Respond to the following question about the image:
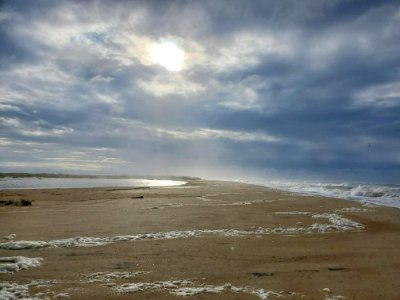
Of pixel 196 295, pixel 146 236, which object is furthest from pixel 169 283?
pixel 146 236

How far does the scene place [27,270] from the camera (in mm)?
8812

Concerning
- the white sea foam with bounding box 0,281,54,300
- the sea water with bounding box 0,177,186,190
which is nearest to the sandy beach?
the white sea foam with bounding box 0,281,54,300

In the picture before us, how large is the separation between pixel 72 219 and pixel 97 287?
1053 centimetres

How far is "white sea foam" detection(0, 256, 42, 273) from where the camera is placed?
8.84 meters

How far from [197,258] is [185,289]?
255 centimetres

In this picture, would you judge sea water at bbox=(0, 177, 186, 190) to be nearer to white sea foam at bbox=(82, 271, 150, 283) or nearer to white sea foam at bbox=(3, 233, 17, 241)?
white sea foam at bbox=(3, 233, 17, 241)

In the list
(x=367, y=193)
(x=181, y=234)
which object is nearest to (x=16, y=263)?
(x=181, y=234)

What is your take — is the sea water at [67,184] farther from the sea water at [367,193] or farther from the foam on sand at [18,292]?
the foam on sand at [18,292]

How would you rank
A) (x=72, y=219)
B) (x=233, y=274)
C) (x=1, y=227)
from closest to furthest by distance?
(x=233, y=274), (x=1, y=227), (x=72, y=219)

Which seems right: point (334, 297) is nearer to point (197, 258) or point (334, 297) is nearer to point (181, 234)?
point (197, 258)

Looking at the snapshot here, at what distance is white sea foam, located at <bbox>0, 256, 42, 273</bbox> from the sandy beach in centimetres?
2

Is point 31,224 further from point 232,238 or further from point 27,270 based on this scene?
point 232,238

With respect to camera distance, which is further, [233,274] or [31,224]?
[31,224]

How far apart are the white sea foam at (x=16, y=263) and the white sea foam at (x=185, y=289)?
2933mm
